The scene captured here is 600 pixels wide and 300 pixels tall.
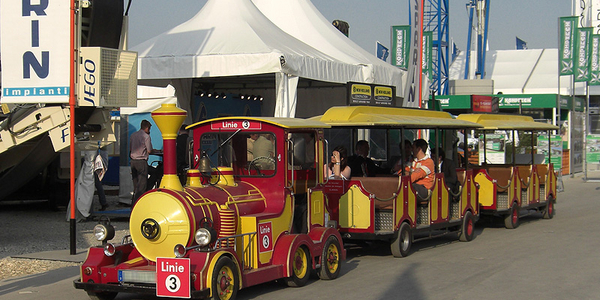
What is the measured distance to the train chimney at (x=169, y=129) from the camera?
23.0ft

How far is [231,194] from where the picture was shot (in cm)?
749

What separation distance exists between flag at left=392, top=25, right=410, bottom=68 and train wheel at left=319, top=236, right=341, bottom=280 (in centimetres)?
2861

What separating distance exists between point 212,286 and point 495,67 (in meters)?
52.7

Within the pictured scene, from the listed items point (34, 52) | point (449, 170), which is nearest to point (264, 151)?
point (34, 52)

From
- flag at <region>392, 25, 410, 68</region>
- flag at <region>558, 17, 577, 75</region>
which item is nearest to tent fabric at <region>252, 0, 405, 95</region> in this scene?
flag at <region>558, 17, 577, 75</region>

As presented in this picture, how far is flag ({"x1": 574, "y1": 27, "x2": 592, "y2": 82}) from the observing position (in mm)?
31250

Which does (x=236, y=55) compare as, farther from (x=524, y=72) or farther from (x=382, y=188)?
(x=524, y=72)

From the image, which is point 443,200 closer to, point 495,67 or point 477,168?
point 477,168

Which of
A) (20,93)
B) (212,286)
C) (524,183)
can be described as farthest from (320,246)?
(524,183)

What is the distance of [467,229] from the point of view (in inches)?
476

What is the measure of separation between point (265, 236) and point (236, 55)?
6.81 m

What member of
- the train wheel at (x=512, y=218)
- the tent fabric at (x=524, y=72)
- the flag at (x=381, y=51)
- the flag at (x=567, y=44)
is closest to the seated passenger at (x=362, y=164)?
the train wheel at (x=512, y=218)

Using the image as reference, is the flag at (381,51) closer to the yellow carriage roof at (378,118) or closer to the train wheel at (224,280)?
the yellow carriage roof at (378,118)

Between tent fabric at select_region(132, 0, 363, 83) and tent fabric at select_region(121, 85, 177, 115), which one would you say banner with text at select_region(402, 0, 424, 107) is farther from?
tent fabric at select_region(121, 85, 177, 115)
